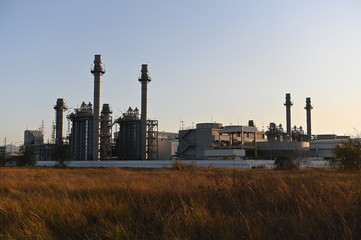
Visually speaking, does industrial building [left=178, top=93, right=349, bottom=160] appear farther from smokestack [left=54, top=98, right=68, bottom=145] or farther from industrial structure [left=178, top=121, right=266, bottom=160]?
smokestack [left=54, top=98, right=68, bottom=145]

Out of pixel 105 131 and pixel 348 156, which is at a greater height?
pixel 105 131

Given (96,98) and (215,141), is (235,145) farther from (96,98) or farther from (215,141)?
(96,98)

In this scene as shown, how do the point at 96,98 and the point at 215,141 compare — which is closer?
the point at 96,98

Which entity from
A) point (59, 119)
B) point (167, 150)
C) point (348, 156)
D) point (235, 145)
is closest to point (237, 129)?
point (235, 145)

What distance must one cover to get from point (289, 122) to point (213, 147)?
110ft

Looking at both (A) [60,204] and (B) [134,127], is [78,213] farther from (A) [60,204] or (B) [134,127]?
(B) [134,127]

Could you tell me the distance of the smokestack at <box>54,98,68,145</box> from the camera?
88812mm

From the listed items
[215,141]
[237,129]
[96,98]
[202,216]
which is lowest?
[202,216]

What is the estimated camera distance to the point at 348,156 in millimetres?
36156

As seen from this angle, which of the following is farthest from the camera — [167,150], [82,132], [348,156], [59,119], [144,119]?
[167,150]

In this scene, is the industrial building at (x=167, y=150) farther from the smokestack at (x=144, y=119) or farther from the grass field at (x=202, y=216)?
the grass field at (x=202, y=216)

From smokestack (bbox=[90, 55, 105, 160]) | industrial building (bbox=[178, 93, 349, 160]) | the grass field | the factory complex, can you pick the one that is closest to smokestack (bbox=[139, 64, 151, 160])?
the factory complex

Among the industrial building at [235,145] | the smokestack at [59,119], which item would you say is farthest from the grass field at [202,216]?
the smokestack at [59,119]

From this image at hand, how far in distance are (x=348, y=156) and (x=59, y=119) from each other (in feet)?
233
